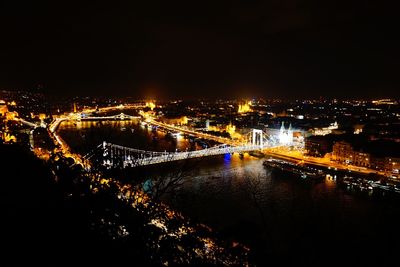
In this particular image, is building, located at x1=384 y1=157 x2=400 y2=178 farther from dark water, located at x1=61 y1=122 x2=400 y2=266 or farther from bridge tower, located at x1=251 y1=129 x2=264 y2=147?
bridge tower, located at x1=251 y1=129 x2=264 y2=147

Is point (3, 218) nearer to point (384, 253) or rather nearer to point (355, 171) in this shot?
point (384, 253)

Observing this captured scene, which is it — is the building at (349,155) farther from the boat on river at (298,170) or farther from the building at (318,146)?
the boat on river at (298,170)

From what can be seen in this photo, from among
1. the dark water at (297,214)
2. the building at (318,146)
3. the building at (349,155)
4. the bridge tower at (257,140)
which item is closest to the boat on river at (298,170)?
the dark water at (297,214)

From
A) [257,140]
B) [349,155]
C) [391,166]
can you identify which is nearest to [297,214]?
[391,166]

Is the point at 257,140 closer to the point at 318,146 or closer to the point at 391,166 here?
the point at 318,146

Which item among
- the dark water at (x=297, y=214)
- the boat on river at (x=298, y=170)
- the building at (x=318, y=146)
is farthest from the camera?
the building at (x=318, y=146)

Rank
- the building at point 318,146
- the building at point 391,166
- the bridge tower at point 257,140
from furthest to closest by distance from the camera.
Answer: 1. the bridge tower at point 257,140
2. the building at point 318,146
3. the building at point 391,166

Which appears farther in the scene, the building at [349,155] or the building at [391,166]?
the building at [349,155]

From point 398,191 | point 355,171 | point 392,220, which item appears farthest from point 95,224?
point 355,171
